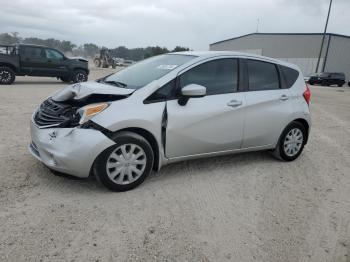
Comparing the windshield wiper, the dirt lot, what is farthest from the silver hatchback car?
the dirt lot

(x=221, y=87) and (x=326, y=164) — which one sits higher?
(x=221, y=87)

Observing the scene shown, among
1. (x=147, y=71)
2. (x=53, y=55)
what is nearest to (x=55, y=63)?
(x=53, y=55)

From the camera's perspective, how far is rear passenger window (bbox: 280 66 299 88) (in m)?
5.44

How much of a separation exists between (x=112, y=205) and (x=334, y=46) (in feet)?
162

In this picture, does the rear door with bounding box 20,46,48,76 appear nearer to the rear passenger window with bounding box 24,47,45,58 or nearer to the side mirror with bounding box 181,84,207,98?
the rear passenger window with bounding box 24,47,45,58

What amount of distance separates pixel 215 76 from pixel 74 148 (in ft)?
6.77

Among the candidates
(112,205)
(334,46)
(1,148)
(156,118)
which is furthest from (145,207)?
(334,46)

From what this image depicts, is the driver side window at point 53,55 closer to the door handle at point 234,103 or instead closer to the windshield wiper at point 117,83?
the windshield wiper at point 117,83

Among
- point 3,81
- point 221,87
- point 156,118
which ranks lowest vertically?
point 3,81

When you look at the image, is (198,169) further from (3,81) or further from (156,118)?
(3,81)

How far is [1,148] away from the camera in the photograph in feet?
17.4

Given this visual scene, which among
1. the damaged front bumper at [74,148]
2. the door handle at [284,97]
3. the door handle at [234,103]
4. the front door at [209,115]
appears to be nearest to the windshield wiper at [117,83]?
the front door at [209,115]

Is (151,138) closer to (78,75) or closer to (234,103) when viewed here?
(234,103)

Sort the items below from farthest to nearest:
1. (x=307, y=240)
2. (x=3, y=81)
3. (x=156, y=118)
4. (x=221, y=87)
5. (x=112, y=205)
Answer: (x=3, y=81) < (x=221, y=87) < (x=156, y=118) < (x=112, y=205) < (x=307, y=240)
